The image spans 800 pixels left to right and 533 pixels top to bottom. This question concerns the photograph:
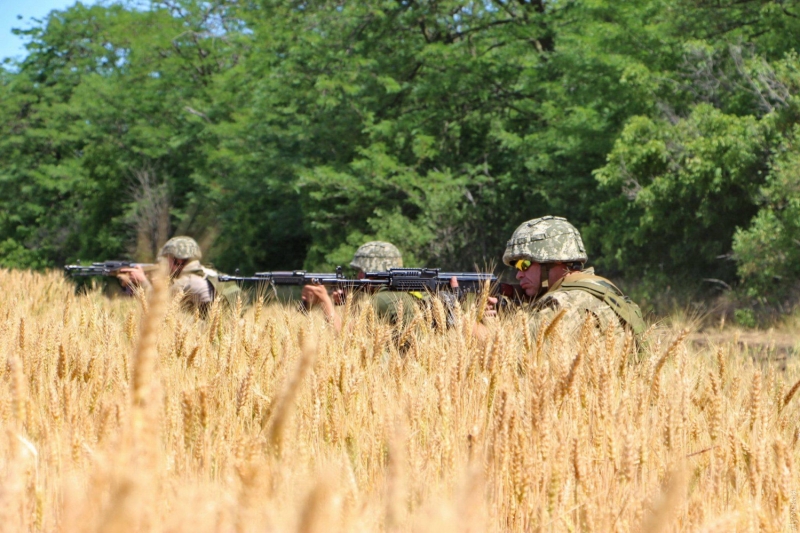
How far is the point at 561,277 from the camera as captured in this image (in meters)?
6.18

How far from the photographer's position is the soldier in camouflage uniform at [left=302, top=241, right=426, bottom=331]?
6.67 m

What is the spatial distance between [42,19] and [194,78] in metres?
12.3

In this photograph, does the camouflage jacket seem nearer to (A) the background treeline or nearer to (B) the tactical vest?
(B) the tactical vest

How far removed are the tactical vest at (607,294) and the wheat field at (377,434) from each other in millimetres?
1000

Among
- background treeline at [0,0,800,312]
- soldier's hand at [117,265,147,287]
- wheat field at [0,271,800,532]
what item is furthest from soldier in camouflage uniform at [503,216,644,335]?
soldier's hand at [117,265,147,287]

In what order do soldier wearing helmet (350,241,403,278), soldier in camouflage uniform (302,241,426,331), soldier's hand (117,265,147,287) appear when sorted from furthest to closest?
soldier's hand (117,265,147,287)
soldier wearing helmet (350,241,403,278)
soldier in camouflage uniform (302,241,426,331)

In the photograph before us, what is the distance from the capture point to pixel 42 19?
45.1 meters

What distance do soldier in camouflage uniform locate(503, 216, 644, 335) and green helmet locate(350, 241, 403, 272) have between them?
1814mm

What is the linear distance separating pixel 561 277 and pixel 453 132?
18.3 meters

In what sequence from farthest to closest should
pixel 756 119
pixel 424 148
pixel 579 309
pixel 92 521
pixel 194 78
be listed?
pixel 194 78 < pixel 424 148 < pixel 756 119 < pixel 579 309 < pixel 92 521

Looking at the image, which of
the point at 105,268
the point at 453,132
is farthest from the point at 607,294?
the point at 453,132

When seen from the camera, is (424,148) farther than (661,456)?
Yes

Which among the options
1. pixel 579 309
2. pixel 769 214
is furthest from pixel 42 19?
pixel 579 309

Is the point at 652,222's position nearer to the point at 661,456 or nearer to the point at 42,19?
the point at 661,456
